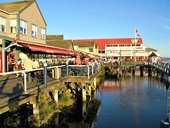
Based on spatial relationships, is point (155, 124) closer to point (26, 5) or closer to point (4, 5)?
point (26, 5)

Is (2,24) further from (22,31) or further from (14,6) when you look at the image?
(14,6)

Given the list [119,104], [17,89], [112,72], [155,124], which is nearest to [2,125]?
Answer: [17,89]

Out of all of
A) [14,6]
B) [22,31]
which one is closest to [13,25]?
[22,31]

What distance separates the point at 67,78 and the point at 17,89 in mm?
7794

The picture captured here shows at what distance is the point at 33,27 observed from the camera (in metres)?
32.2

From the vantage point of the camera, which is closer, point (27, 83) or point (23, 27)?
point (27, 83)

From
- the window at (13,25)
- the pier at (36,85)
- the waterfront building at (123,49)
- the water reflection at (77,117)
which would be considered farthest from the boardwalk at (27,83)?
the waterfront building at (123,49)

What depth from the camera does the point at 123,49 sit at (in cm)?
9019

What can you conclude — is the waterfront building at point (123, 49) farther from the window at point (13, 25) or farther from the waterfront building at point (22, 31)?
the window at point (13, 25)

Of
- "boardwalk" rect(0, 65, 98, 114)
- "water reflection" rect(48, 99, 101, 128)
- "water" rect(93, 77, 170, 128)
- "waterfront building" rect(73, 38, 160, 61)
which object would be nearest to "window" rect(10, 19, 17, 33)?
"boardwalk" rect(0, 65, 98, 114)

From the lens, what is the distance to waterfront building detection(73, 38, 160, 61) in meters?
86.1

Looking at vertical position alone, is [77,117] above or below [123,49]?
below

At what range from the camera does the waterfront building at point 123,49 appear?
283ft

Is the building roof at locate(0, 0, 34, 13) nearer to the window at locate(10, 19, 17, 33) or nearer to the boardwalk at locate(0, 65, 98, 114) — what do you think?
the window at locate(10, 19, 17, 33)
